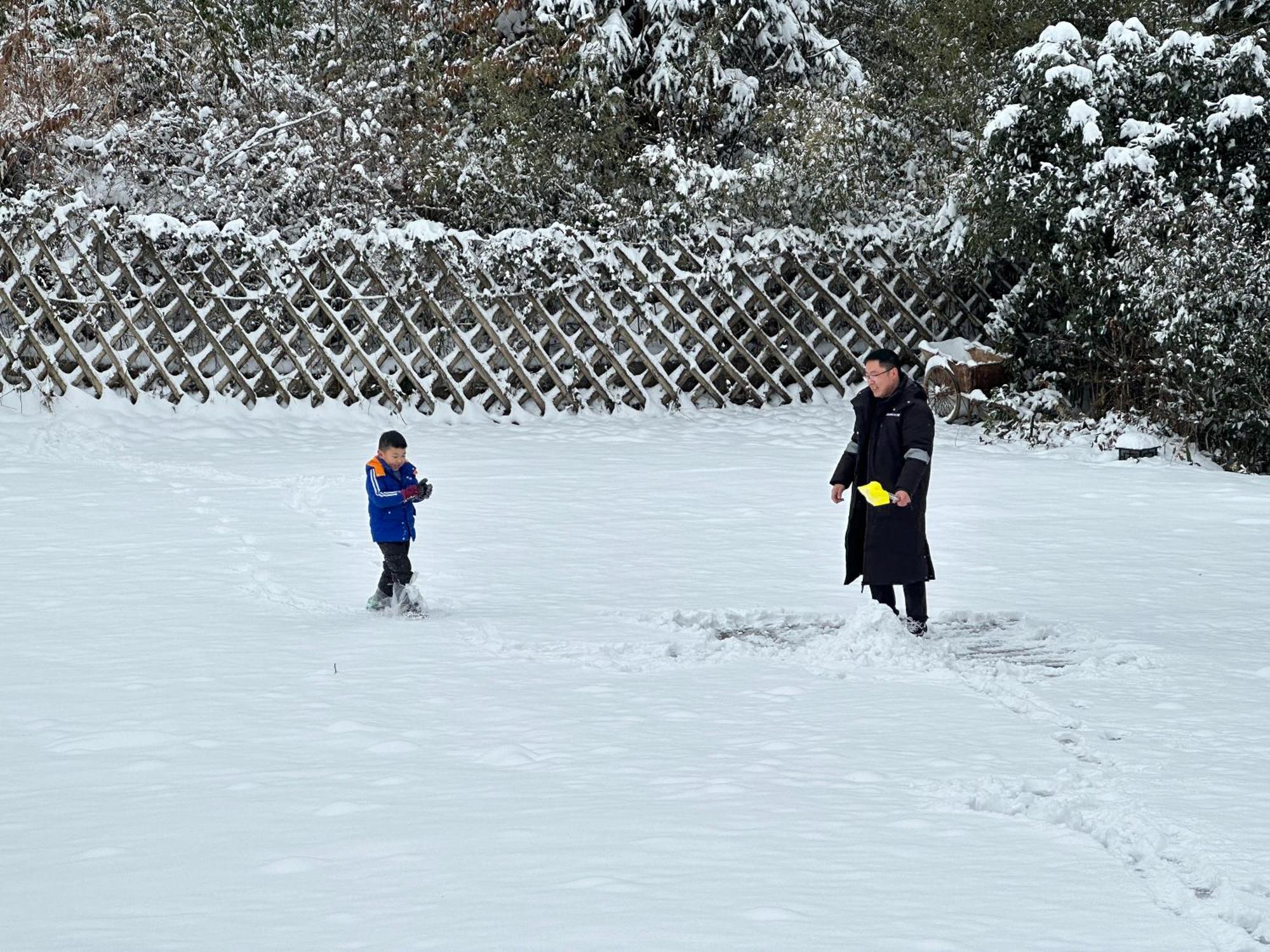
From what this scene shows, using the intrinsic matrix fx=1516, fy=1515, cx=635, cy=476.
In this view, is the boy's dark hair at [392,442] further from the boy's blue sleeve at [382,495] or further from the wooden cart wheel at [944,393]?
the wooden cart wheel at [944,393]

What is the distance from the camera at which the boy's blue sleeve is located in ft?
16.5

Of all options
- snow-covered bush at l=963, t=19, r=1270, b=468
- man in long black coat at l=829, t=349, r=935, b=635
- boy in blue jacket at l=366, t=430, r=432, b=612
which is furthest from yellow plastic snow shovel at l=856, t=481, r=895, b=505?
snow-covered bush at l=963, t=19, r=1270, b=468

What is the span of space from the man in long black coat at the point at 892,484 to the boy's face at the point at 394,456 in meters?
1.43

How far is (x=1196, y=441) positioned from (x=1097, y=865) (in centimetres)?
709

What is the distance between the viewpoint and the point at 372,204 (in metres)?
11.7

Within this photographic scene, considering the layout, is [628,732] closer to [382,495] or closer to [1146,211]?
[382,495]

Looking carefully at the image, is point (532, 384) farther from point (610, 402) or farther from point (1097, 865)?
point (1097, 865)

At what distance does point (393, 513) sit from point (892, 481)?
1649 millimetres

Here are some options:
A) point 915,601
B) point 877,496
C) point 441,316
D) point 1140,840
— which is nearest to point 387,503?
point 877,496

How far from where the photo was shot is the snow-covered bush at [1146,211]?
8.80 m

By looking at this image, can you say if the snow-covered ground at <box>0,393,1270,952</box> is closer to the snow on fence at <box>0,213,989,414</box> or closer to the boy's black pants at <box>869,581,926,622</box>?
the boy's black pants at <box>869,581,926,622</box>

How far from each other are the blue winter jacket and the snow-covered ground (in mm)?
291

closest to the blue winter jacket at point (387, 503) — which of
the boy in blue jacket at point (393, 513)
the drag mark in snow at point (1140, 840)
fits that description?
the boy in blue jacket at point (393, 513)

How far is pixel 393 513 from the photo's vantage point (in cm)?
507
